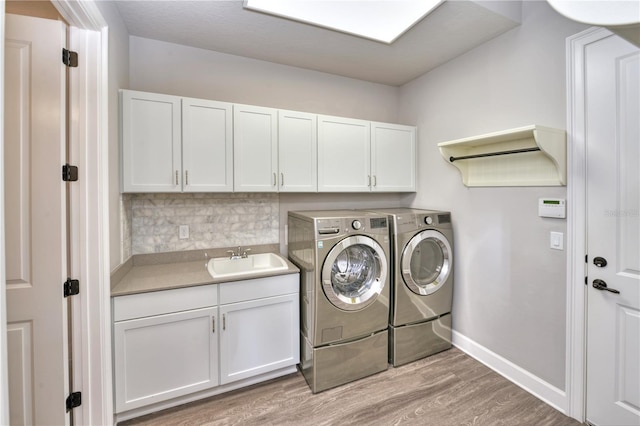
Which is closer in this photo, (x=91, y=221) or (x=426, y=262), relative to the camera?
(x=91, y=221)

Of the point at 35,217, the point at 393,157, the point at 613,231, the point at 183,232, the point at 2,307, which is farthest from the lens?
the point at 393,157

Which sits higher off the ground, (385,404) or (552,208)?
(552,208)

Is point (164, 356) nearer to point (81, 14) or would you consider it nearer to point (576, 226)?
point (81, 14)

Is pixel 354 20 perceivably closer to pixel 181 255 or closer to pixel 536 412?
pixel 181 255

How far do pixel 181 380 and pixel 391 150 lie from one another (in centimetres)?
264

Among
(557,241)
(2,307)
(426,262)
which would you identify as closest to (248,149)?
(2,307)

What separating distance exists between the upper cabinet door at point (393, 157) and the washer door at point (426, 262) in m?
0.69

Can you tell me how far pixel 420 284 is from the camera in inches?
99.7

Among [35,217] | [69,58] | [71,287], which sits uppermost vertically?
[69,58]

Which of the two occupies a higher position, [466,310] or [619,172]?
[619,172]

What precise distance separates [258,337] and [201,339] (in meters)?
0.40

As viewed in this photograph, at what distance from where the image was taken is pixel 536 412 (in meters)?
1.92

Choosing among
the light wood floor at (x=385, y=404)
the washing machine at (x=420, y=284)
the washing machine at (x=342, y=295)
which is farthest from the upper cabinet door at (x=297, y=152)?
the light wood floor at (x=385, y=404)

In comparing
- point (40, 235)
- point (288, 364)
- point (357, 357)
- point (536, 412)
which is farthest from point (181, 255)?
point (536, 412)
